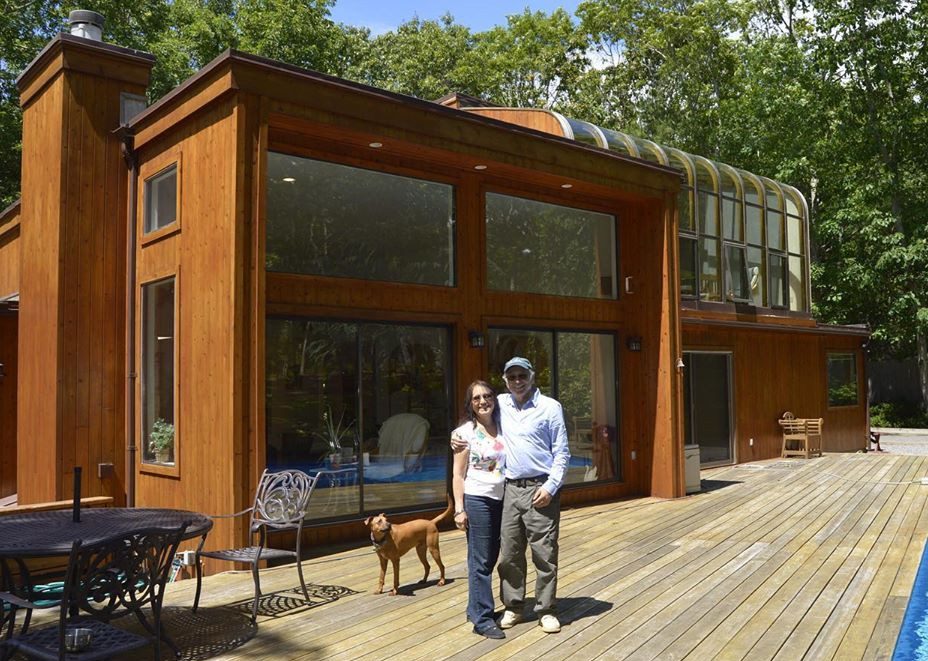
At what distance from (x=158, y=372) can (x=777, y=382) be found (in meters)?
11.1

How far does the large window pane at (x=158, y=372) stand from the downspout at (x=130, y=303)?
0.21 m

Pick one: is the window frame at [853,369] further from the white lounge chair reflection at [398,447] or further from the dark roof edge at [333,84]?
the white lounge chair reflection at [398,447]

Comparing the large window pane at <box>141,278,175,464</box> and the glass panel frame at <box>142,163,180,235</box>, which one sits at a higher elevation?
the glass panel frame at <box>142,163,180,235</box>

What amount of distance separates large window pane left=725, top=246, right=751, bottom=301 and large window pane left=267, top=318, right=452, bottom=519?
837 centimetres

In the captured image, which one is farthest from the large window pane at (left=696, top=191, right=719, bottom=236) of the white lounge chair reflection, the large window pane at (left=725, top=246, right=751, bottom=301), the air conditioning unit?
the white lounge chair reflection

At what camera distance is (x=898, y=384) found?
88.9ft

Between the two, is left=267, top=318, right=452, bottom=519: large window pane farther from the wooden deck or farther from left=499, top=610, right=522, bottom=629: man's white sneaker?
left=499, top=610, right=522, bottom=629: man's white sneaker

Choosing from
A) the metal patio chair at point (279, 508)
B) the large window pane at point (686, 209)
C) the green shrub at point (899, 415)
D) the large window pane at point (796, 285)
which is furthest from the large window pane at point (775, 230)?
the metal patio chair at point (279, 508)

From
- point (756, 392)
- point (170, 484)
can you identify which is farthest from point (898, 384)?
point (170, 484)

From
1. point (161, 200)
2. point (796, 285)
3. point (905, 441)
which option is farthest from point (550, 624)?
point (905, 441)

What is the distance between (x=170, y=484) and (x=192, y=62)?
54.2ft

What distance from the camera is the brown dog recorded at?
16.0 ft

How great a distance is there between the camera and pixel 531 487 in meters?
4.19

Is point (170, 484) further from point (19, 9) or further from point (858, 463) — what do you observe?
point (19, 9)
